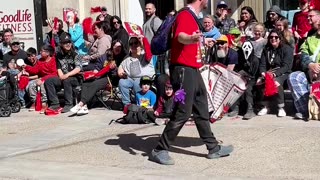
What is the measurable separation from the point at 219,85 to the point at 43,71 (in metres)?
4.81

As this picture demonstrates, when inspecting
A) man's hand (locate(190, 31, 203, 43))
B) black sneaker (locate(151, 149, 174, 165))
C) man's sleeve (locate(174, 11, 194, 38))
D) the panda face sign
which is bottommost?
black sneaker (locate(151, 149, 174, 165))

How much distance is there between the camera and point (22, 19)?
15.4m

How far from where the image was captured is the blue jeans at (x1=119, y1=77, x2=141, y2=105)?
1097cm

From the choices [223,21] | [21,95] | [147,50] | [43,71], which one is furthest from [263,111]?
[21,95]

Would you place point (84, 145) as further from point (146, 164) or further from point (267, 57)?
point (267, 57)

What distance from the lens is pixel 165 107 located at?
9961mm

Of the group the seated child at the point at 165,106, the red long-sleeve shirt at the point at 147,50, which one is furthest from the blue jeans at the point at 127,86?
the seated child at the point at 165,106

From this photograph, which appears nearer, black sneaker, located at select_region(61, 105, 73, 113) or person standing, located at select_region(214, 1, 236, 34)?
black sneaker, located at select_region(61, 105, 73, 113)

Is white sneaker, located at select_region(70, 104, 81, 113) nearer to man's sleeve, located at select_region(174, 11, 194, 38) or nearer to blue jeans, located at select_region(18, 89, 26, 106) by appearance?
blue jeans, located at select_region(18, 89, 26, 106)

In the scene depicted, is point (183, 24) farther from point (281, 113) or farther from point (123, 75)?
point (123, 75)

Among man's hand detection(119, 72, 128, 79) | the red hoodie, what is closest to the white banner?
man's hand detection(119, 72, 128, 79)

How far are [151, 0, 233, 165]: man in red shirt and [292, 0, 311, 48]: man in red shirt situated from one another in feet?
13.1

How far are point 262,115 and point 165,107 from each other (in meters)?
1.56

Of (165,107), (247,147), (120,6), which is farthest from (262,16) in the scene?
(247,147)
